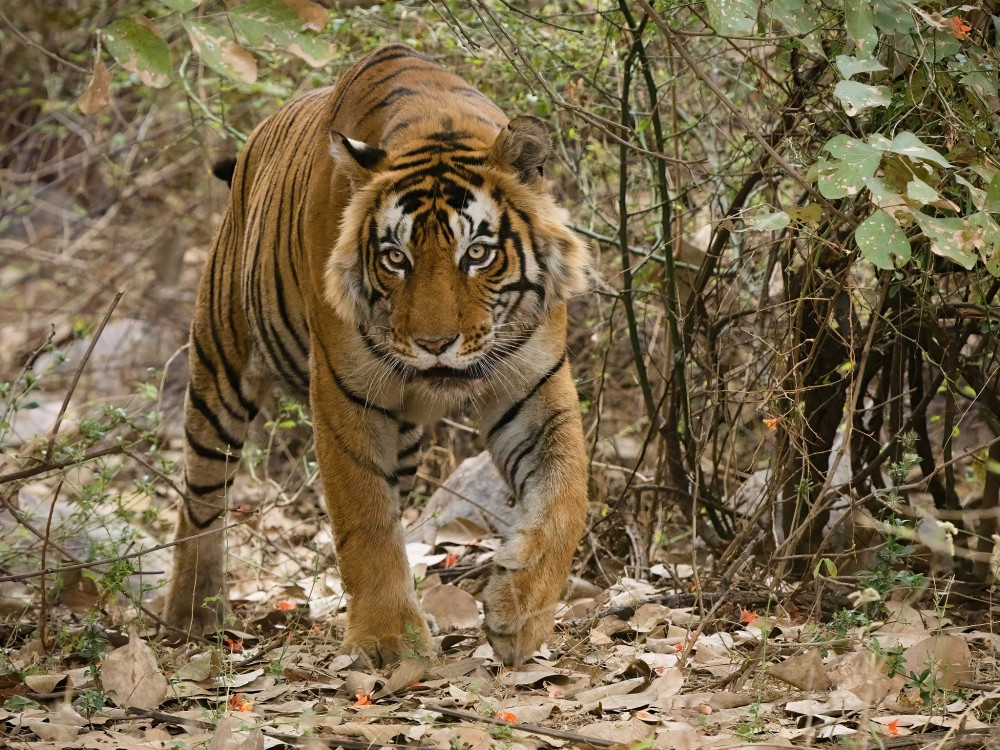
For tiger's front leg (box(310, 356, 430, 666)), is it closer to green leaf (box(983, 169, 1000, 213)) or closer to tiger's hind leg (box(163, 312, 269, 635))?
tiger's hind leg (box(163, 312, 269, 635))

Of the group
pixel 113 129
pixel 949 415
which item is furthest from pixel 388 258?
pixel 113 129

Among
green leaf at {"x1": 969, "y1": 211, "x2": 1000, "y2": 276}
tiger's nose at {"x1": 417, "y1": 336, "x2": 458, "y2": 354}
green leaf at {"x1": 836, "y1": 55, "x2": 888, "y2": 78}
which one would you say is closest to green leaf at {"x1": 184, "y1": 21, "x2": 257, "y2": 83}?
tiger's nose at {"x1": 417, "y1": 336, "x2": 458, "y2": 354}

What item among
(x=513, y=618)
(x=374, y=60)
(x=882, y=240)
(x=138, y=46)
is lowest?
(x=513, y=618)

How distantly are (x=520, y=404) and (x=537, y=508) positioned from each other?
34 cm

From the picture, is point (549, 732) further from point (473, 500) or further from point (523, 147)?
point (473, 500)

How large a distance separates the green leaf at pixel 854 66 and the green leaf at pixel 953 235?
372 mm

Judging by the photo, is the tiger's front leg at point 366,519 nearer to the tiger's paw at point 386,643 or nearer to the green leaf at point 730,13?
the tiger's paw at point 386,643

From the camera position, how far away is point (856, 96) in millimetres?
2703

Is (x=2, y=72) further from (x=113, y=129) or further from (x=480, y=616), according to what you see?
(x=480, y=616)

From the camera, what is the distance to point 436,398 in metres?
3.43

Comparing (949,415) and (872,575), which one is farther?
(949,415)

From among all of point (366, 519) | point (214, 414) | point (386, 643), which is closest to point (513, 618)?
point (386, 643)

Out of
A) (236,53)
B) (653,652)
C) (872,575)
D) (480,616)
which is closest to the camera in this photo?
(236,53)

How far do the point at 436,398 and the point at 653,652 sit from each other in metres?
0.94
